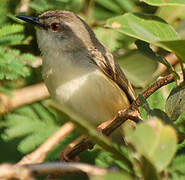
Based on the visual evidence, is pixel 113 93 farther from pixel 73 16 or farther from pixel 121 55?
pixel 73 16

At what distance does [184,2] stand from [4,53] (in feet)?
5.73

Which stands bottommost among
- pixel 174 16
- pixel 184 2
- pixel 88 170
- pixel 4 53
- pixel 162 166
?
pixel 4 53

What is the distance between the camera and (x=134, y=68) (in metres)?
3.82

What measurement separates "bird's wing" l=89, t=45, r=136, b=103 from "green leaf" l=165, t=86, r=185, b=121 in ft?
4.90

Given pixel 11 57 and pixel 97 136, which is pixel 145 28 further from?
pixel 11 57

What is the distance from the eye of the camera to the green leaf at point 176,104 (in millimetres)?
2180

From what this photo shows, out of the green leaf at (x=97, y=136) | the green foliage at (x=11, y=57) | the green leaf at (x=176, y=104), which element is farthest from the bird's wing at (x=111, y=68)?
the green leaf at (x=97, y=136)

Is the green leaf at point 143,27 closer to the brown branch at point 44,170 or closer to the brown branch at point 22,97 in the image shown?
the brown branch at point 44,170

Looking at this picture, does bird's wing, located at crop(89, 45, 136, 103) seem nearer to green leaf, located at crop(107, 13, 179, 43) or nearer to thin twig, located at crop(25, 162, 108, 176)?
green leaf, located at crop(107, 13, 179, 43)

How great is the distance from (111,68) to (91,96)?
0.39m

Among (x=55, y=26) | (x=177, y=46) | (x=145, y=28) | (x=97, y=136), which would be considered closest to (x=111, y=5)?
(x=55, y=26)

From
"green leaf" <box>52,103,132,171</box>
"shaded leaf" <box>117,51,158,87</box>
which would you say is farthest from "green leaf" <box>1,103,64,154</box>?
"green leaf" <box>52,103,132,171</box>

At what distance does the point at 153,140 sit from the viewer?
4.62 feet

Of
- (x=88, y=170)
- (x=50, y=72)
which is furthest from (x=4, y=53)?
(x=88, y=170)
